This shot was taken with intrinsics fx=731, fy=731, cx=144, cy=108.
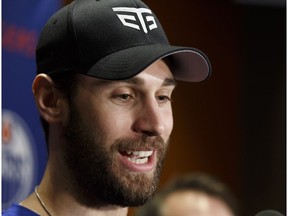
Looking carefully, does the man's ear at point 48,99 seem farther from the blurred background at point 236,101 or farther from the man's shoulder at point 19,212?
the blurred background at point 236,101

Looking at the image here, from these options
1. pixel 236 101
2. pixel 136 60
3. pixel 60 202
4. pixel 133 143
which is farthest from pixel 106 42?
pixel 236 101

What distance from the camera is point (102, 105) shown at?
1.26 metres

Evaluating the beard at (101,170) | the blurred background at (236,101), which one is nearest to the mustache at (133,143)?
the beard at (101,170)

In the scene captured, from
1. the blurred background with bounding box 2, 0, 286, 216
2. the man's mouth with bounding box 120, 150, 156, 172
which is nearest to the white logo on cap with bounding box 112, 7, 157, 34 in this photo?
the man's mouth with bounding box 120, 150, 156, 172

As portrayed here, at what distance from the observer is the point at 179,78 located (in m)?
1.40

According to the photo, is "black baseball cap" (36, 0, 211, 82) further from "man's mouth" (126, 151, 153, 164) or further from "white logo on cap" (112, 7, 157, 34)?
Answer: "man's mouth" (126, 151, 153, 164)

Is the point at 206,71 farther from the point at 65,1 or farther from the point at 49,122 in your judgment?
the point at 65,1

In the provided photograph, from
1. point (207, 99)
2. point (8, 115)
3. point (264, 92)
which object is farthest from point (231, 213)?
point (264, 92)

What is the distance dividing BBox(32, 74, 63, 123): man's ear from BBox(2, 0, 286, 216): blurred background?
2.15m

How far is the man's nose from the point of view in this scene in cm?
125

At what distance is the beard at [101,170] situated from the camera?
4.14 feet

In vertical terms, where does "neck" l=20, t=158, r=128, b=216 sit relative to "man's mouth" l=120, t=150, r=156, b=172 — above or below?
below

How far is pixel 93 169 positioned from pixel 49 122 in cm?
13

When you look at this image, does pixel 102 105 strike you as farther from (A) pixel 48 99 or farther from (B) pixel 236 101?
(B) pixel 236 101
